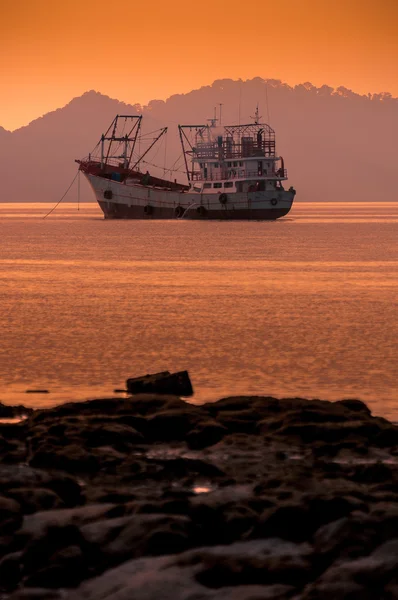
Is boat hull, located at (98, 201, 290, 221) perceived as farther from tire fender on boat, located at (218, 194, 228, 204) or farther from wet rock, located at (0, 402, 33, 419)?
wet rock, located at (0, 402, 33, 419)

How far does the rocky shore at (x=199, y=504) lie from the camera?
8.31 m

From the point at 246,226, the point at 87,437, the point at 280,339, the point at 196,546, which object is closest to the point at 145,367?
the point at 280,339

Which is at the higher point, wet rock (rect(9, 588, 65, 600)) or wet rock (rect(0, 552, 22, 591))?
wet rock (rect(0, 552, 22, 591))

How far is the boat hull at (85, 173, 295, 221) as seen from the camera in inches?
4508

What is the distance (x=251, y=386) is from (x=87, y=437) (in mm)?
5803

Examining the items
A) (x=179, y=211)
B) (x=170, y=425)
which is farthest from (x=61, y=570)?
(x=179, y=211)

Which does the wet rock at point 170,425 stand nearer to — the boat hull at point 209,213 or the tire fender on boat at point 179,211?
the boat hull at point 209,213

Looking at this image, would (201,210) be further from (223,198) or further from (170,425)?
(170,425)

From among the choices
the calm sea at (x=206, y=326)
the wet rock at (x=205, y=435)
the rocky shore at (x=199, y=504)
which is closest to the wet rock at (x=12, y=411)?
the rocky shore at (x=199, y=504)

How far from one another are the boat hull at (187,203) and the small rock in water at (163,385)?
3815 inches

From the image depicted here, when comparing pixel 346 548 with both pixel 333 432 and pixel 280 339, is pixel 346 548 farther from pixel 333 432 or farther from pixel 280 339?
pixel 280 339

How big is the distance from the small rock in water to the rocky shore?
189cm

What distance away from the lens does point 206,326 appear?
26891mm

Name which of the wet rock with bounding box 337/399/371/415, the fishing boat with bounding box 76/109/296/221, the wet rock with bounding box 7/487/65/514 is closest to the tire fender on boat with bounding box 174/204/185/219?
the fishing boat with bounding box 76/109/296/221
